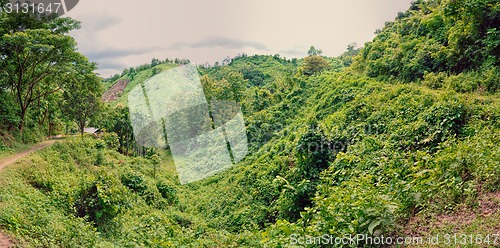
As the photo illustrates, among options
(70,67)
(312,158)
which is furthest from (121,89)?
(312,158)

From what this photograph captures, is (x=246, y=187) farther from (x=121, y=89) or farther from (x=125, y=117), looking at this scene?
(x=121, y=89)

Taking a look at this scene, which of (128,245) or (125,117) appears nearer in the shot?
(128,245)

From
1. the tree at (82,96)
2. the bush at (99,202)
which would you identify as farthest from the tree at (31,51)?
the bush at (99,202)

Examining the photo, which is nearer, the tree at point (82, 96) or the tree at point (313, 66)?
the tree at point (82, 96)

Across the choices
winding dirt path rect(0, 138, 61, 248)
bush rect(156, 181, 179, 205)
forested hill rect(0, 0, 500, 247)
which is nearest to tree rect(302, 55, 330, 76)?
forested hill rect(0, 0, 500, 247)

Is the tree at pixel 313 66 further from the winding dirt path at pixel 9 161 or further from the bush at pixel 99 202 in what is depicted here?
the bush at pixel 99 202

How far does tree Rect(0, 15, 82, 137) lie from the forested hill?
359 centimetres

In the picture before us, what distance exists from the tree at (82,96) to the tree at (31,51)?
1.39 meters

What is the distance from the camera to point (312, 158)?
10344mm

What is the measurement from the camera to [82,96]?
16875 mm

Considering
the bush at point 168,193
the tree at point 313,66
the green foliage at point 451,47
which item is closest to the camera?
the green foliage at point 451,47

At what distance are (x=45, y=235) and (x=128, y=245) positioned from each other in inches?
77.5

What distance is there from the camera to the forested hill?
513 cm

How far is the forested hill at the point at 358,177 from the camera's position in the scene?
5.13 m
